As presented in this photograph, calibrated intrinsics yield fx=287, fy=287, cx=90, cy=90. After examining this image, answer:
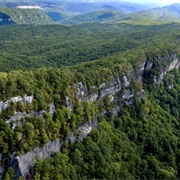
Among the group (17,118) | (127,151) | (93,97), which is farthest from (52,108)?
(127,151)

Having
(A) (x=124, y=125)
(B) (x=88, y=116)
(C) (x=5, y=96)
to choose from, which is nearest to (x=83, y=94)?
(B) (x=88, y=116)

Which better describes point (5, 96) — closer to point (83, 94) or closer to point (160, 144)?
point (83, 94)

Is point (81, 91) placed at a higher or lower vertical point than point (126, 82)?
higher

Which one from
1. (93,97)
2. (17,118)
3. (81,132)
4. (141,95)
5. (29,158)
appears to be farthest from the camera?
(141,95)

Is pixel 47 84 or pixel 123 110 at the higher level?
pixel 47 84

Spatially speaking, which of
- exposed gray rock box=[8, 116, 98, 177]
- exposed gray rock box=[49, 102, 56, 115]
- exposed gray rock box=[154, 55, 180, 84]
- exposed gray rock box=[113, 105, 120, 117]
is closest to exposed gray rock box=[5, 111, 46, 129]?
exposed gray rock box=[49, 102, 56, 115]

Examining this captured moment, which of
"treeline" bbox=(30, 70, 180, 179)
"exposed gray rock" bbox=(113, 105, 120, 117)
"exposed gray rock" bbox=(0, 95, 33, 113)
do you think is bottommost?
"treeline" bbox=(30, 70, 180, 179)

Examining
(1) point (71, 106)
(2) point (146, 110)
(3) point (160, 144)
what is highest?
(1) point (71, 106)

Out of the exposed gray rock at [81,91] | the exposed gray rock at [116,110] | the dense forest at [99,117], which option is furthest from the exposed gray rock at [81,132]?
the exposed gray rock at [116,110]

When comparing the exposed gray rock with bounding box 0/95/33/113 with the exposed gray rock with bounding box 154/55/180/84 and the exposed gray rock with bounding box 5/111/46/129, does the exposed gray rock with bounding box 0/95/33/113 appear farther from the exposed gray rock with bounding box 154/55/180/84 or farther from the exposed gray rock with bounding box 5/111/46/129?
the exposed gray rock with bounding box 154/55/180/84

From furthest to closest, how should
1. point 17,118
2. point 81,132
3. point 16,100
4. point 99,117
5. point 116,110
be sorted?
1. point 116,110
2. point 99,117
3. point 81,132
4. point 16,100
5. point 17,118

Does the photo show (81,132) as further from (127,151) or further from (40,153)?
(127,151)
